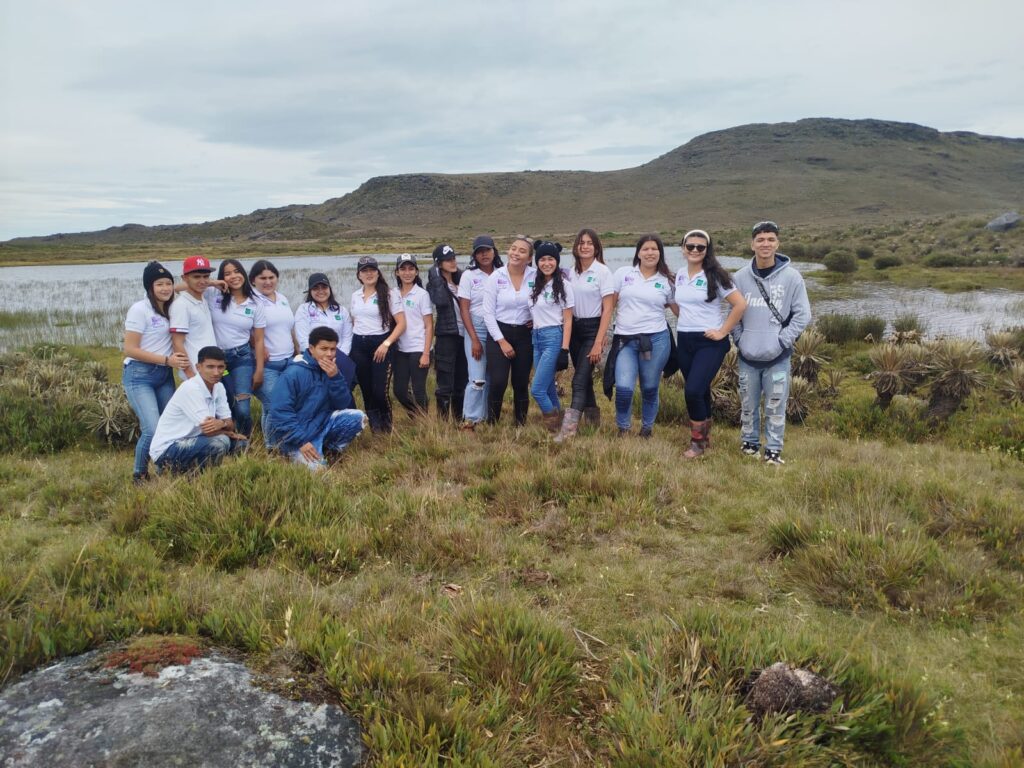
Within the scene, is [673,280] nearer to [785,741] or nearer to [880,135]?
[785,741]

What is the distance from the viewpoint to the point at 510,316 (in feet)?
19.9

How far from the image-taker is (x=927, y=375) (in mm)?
7625

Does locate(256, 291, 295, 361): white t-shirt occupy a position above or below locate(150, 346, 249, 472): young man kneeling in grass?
above

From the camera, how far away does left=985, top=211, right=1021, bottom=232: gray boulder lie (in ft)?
94.1

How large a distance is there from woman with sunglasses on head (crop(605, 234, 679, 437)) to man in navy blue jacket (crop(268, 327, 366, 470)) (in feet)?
8.45

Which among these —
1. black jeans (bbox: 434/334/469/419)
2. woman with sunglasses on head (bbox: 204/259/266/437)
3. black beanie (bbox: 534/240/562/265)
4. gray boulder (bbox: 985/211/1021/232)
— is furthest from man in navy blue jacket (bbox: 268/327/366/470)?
gray boulder (bbox: 985/211/1021/232)

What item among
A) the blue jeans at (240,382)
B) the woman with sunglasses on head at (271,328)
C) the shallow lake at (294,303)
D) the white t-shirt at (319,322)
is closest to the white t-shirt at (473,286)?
the white t-shirt at (319,322)

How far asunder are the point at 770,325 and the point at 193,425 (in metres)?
4.91

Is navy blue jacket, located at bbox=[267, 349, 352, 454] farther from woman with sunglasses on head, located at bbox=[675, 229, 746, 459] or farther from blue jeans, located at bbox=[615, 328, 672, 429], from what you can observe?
woman with sunglasses on head, located at bbox=[675, 229, 746, 459]

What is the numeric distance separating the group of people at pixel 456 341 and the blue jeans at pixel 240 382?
0.05 feet

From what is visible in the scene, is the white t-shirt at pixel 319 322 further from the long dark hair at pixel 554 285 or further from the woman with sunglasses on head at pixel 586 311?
the woman with sunglasses on head at pixel 586 311

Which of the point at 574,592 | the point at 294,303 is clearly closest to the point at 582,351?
the point at 574,592

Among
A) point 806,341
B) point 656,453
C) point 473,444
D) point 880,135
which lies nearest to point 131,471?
point 473,444

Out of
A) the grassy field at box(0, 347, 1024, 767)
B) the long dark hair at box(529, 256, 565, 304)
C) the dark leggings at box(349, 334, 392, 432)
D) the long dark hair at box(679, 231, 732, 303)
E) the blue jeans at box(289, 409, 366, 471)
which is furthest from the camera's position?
the dark leggings at box(349, 334, 392, 432)
